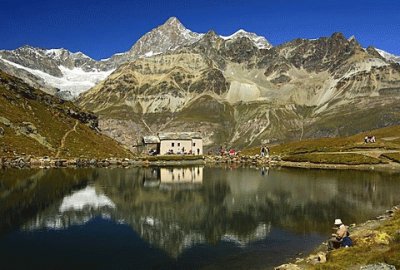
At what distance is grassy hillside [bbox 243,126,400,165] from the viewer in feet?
479

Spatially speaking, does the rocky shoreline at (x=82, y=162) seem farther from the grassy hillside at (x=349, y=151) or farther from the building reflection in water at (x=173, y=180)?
the grassy hillside at (x=349, y=151)

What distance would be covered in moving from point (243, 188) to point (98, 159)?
7366 cm

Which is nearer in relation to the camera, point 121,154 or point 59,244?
point 59,244

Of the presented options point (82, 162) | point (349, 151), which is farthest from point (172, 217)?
point (349, 151)

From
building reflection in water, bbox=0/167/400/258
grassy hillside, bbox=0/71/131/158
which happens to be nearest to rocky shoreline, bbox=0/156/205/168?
grassy hillside, bbox=0/71/131/158

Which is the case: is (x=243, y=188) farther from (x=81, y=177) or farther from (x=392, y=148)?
(x=392, y=148)

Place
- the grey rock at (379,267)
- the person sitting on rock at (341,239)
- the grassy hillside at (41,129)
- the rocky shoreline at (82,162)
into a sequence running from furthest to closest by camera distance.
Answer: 1. the grassy hillside at (41,129)
2. the rocky shoreline at (82,162)
3. the person sitting on rock at (341,239)
4. the grey rock at (379,267)

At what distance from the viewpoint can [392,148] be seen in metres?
156

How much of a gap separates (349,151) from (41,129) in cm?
11676

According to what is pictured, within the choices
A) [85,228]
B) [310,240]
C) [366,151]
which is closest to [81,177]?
[85,228]

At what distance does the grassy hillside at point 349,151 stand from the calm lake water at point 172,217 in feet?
101

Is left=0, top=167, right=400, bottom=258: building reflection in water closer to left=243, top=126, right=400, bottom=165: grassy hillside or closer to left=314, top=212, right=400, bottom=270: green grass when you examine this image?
left=314, top=212, right=400, bottom=270: green grass

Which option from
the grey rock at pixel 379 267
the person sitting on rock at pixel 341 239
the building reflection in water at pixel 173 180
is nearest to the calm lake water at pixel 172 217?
the building reflection in water at pixel 173 180

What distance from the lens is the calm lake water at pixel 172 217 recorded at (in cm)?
4481
